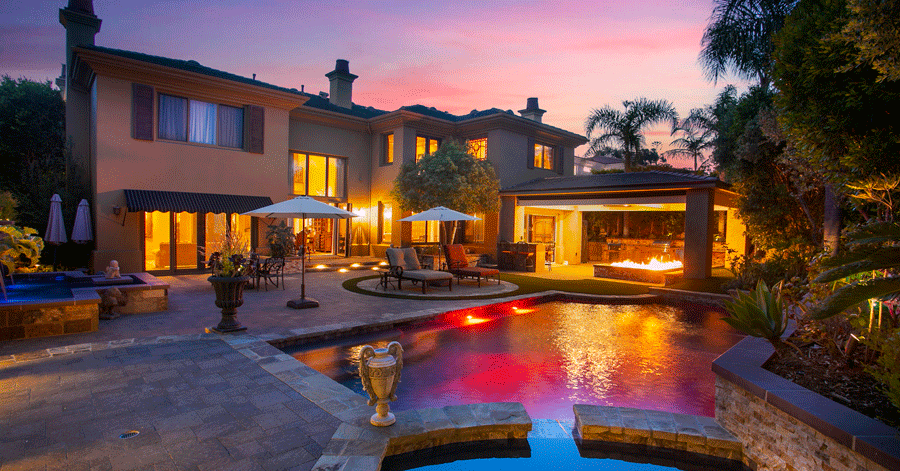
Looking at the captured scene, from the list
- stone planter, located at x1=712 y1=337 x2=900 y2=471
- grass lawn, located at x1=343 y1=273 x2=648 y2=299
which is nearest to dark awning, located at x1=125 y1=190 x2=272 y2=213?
grass lawn, located at x1=343 y1=273 x2=648 y2=299

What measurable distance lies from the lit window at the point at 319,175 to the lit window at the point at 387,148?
1812mm

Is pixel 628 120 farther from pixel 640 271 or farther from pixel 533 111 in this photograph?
pixel 640 271

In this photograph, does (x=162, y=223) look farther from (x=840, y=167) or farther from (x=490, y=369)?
(x=840, y=167)

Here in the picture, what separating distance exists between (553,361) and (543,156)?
18.4m

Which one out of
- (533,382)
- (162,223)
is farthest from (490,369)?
(162,223)

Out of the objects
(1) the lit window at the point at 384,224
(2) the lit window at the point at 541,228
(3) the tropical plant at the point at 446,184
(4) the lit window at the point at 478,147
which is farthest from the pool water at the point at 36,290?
(2) the lit window at the point at 541,228

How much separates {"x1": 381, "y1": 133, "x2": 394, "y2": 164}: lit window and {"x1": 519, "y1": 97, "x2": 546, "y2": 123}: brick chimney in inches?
384

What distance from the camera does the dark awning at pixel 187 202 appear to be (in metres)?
13.5

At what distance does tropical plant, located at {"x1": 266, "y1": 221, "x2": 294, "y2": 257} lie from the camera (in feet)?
50.8

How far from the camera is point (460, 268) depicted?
532 inches

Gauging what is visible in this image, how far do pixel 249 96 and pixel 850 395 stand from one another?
679 inches

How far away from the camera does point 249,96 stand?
1581cm

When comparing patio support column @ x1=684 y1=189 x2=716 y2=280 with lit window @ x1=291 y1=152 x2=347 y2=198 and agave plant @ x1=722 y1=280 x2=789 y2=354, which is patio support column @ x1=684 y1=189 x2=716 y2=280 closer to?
agave plant @ x1=722 y1=280 x2=789 y2=354

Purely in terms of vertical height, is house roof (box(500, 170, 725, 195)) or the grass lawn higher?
house roof (box(500, 170, 725, 195))
